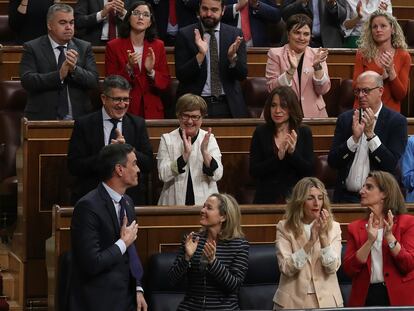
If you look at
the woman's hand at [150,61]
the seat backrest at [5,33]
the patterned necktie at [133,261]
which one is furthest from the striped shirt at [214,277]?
the seat backrest at [5,33]

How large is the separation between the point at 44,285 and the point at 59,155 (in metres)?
0.69

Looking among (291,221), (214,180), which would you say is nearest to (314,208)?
(291,221)

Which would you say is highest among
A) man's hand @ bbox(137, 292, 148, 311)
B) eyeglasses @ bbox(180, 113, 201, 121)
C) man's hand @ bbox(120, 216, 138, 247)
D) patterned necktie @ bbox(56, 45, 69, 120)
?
patterned necktie @ bbox(56, 45, 69, 120)

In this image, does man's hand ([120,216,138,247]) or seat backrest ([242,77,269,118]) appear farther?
seat backrest ([242,77,269,118])

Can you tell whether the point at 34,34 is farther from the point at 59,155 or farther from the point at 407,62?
the point at 407,62

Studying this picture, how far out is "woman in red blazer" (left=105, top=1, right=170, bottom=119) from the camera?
694 centimetres

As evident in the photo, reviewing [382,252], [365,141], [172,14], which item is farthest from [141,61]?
[382,252]

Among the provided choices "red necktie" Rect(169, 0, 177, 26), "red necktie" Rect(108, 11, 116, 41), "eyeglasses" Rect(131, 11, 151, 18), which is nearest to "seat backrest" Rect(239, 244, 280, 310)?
"eyeglasses" Rect(131, 11, 151, 18)

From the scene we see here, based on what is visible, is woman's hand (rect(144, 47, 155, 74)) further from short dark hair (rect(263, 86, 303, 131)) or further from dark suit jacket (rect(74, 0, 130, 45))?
short dark hair (rect(263, 86, 303, 131))

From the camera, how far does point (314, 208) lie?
5.21 m

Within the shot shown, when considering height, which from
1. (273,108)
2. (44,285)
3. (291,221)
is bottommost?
(44,285)

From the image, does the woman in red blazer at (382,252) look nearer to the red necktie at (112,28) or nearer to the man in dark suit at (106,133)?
the man in dark suit at (106,133)

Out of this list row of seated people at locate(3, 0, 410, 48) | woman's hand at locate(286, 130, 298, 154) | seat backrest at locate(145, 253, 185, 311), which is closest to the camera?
seat backrest at locate(145, 253, 185, 311)

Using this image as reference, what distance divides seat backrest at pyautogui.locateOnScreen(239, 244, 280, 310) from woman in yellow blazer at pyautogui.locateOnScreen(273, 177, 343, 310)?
0.31 meters
